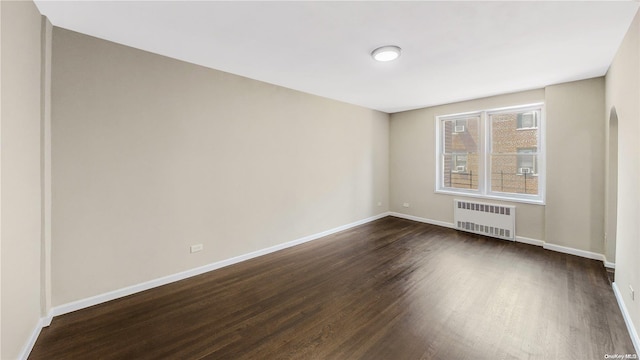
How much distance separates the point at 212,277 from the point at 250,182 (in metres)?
1.31

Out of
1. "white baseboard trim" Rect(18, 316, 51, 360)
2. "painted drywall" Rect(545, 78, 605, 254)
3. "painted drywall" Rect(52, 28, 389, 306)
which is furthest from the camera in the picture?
"painted drywall" Rect(545, 78, 605, 254)

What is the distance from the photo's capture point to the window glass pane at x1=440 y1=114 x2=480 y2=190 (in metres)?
5.01

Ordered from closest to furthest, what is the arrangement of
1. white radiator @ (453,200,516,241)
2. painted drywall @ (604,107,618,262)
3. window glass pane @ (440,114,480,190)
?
painted drywall @ (604,107,618,262) → white radiator @ (453,200,516,241) → window glass pane @ (440,114,480,190)

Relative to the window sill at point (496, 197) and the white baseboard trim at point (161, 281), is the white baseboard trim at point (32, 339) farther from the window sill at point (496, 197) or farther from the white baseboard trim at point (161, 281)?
the window sill at point (496, 197)

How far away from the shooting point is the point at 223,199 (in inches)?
133

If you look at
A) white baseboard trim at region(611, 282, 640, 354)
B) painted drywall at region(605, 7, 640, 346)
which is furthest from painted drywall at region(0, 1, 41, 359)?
painted drywall at region(605, 7, 640, 346)

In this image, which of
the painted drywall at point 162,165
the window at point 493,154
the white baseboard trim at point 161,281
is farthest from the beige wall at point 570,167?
the white baseboard trim at point 161,281

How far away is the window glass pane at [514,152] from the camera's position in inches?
171

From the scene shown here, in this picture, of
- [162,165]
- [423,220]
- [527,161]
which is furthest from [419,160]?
[162,165]

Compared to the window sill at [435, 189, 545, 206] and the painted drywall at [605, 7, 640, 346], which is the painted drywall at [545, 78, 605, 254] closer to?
the window sill at [435, 189, 545, 206]

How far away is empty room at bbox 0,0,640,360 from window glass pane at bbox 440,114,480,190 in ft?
1.77

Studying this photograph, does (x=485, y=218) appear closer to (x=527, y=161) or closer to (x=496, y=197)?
(x=496, y=197)

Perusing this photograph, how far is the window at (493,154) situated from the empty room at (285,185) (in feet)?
0.17

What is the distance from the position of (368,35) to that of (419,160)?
3.90 metres
